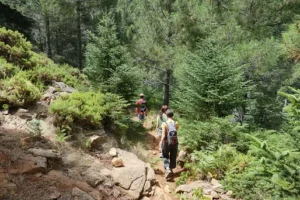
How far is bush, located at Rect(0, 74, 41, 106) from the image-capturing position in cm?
616

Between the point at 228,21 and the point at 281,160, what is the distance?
8.96 metres

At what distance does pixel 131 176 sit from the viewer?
18.1 feet

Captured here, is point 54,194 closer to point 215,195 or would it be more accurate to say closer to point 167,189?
point 167,189

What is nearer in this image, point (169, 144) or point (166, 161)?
point (169, 144)

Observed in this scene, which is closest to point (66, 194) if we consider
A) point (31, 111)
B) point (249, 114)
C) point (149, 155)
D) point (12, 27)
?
point (31, 111)

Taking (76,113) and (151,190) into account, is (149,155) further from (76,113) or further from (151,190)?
(76,113)

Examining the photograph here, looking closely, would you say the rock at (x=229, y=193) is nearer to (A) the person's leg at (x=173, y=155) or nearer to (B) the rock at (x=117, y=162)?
(A) the person's leg at (x=173, y=155)

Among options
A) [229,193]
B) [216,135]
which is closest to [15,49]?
[216,135]

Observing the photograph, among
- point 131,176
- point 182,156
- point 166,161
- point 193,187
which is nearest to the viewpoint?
point 131,176

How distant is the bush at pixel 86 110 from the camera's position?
20.4 feet

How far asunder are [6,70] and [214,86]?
21.7 feet

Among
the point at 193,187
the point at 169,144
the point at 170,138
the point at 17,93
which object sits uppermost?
the point at 17,93

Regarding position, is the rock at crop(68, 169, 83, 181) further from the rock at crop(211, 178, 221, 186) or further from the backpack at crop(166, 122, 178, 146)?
the rock at crop(211, 178, 221, 186)

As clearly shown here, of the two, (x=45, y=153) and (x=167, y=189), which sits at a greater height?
(x=45, y=153)
